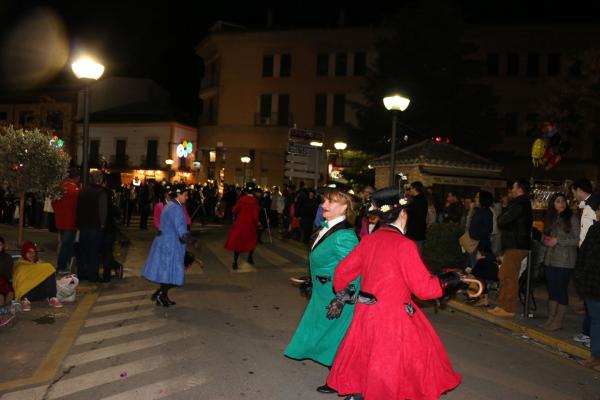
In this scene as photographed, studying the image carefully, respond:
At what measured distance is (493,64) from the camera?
123 ft

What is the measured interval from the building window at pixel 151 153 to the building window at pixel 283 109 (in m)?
12.6

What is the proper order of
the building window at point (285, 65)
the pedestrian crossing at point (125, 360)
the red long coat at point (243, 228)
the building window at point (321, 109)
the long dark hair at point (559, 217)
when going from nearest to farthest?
the pedestrian crossing at point (125, 360) → the long dark hair at point (559, 217) → the red long coat at point (243, 228) → the building window at point (321, 109) → the building window at point (285, 65)

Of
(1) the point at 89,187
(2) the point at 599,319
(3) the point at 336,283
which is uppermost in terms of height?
(1) the point at 89,187

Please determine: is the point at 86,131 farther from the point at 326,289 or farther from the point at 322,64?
the point at 322,64

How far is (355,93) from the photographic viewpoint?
39406 millimetres

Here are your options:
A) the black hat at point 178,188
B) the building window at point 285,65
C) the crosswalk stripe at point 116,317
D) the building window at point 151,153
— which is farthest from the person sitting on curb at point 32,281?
the building window at point 151,153

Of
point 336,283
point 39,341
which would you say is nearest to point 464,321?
point 336,283

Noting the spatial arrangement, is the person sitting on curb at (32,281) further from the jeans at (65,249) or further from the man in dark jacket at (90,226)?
the jeans at (65,249)

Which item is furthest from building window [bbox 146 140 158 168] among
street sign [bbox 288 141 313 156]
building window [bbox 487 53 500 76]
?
street sign [bbox 288 141 313 156]

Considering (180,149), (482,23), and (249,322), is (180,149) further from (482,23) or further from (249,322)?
(249,322)

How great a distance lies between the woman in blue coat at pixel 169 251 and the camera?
8.12 metres

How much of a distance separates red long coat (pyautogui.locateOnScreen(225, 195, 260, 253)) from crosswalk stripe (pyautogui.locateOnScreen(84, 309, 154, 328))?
4.36 meters

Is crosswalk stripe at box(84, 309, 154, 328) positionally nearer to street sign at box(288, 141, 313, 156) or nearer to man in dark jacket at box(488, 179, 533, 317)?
man in dark jacket at box(488, 179, 533, 317)

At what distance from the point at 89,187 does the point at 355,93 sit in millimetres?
31310
